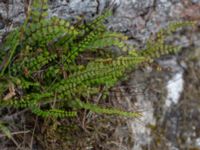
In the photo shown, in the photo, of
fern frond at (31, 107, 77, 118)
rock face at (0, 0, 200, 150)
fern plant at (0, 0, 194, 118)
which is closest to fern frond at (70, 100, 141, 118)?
fern plant at (0, 0, 194, 118)

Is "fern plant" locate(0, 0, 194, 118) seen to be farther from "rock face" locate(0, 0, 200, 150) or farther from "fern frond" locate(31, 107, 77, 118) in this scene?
"rock face" locate(0, 0, 200, 150)

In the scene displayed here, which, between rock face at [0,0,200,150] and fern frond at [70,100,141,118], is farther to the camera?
rock face at [0,0,200,150]

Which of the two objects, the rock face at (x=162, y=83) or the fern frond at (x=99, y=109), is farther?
the rock face at (x=162, y=83)

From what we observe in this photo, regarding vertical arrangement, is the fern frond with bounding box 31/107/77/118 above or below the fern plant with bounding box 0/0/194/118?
below

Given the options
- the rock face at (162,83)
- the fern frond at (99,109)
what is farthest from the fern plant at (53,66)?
the rock face at (162,83)

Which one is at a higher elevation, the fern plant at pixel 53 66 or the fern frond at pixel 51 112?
the fern plant at pixel 53 66

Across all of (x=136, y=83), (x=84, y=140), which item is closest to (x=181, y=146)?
(x=136, y=83)

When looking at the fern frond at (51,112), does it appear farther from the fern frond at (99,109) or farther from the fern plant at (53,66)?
the fern frond at (99,109)
